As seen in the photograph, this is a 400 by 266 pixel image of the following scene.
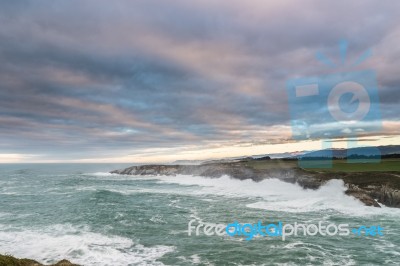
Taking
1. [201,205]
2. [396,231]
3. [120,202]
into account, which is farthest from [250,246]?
[120,202]

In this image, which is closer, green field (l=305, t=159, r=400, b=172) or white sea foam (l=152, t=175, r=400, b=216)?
white sea foam (l=152, t=175, r=400, b=216)

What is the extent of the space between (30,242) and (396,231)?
33389 mm

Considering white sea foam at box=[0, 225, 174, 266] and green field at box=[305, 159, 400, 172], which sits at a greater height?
green field at box=[305, 159, 400, 172]

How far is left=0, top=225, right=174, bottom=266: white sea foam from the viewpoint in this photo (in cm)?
2156

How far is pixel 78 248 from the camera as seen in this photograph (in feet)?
78.5

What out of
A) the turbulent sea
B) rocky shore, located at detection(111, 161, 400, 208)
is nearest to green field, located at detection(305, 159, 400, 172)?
rocky shore, located at detection(111, 161, 400, 208)

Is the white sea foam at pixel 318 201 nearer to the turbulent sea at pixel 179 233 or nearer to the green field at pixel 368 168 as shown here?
the turbulent sea at pixel 179 233

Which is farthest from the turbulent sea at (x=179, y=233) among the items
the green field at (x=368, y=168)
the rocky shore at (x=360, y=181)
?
the green field at (x=368, y=168)

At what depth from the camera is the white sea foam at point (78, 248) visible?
21562 millimetres

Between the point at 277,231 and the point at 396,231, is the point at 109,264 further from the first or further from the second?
the point at 396,231

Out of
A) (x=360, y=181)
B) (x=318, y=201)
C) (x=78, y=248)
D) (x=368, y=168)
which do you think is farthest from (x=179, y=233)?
(x=368, y=168)

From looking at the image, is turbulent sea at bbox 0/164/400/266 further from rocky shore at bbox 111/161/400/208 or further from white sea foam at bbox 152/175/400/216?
rocky shore at bbox 111/161/400/208

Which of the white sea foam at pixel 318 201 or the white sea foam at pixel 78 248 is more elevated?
the white sea foam at pixel 318 201

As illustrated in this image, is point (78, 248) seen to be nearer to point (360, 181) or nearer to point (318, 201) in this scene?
point (318, 201)
